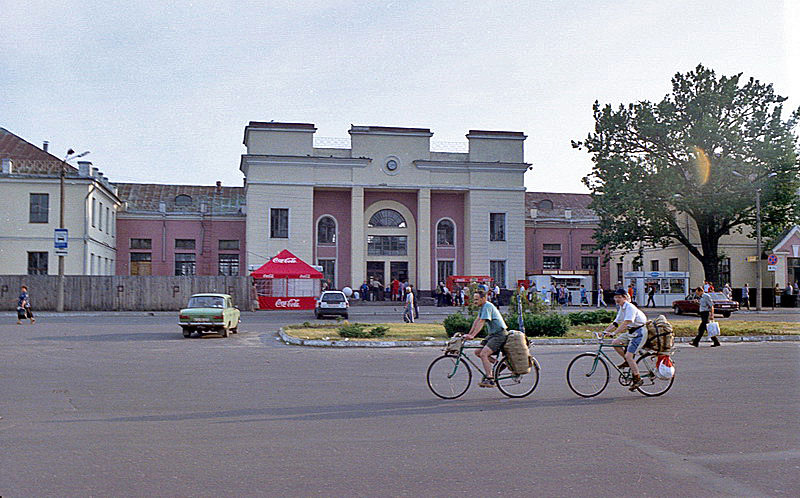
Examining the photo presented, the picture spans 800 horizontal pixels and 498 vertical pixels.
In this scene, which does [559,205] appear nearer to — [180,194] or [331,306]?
[180,194]

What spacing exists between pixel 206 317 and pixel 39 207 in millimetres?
30207

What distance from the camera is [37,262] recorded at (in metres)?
46.6

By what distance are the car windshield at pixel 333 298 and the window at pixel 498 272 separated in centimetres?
2327

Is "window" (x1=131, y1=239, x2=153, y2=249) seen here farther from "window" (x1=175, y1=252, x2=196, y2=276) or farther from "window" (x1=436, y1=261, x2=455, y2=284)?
"window" (x1=436, y1=261, x2=455, y2=284)

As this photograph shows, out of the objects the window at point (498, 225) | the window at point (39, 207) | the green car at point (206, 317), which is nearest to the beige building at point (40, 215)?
the window at point (39, 207)

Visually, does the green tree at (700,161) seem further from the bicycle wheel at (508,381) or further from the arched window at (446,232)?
the bicycle wheel at (508,381)

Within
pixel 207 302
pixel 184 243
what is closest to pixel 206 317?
pixel 207 302

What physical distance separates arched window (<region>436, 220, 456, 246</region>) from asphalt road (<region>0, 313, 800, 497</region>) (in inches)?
1648

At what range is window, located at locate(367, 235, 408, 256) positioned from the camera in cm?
5528

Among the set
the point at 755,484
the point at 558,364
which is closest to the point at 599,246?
the point at 558,364

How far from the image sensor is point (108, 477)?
607cm

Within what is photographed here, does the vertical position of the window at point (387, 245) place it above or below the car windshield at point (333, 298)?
above

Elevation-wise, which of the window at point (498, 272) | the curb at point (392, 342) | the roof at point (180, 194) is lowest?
the curb at point (392, 342)

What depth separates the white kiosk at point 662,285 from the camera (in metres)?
46.7
